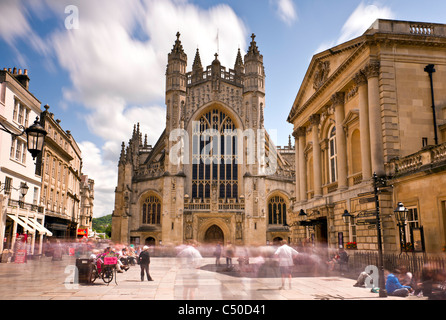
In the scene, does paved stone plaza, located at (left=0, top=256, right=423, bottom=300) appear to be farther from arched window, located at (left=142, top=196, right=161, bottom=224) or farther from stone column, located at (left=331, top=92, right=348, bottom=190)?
arched window, located at (left=142, top=196, right=161, bottom=224)

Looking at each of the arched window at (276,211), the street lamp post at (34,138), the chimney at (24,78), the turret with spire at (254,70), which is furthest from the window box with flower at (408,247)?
the turret with spire at (254,70)

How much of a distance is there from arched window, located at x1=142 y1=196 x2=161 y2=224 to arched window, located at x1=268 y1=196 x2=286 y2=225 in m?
12.4

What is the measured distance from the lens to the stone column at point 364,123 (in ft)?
57.6

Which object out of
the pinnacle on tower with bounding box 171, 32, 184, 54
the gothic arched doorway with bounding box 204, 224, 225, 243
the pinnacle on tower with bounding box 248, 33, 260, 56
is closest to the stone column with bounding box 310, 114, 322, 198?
the gothic arched doorway with bounding box 204, 224, 225, 243

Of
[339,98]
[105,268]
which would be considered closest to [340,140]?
[339,98]

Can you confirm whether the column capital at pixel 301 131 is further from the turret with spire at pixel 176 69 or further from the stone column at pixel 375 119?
the turret with spire at pixel 176 69

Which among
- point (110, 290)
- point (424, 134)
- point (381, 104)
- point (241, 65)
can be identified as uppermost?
point (241, 65)

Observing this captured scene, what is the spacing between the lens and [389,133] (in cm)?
1684

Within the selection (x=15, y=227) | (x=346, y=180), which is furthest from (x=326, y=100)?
(x=15, y=227)

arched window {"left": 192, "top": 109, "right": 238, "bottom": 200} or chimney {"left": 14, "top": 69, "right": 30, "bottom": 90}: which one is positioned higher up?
chimney {"left": 14, "top": 69, "right": 30, "bottom": 90}

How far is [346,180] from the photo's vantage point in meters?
19.9

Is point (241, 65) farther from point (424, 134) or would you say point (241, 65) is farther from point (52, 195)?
point (424, 134)

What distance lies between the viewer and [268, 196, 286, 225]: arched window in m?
42.2
